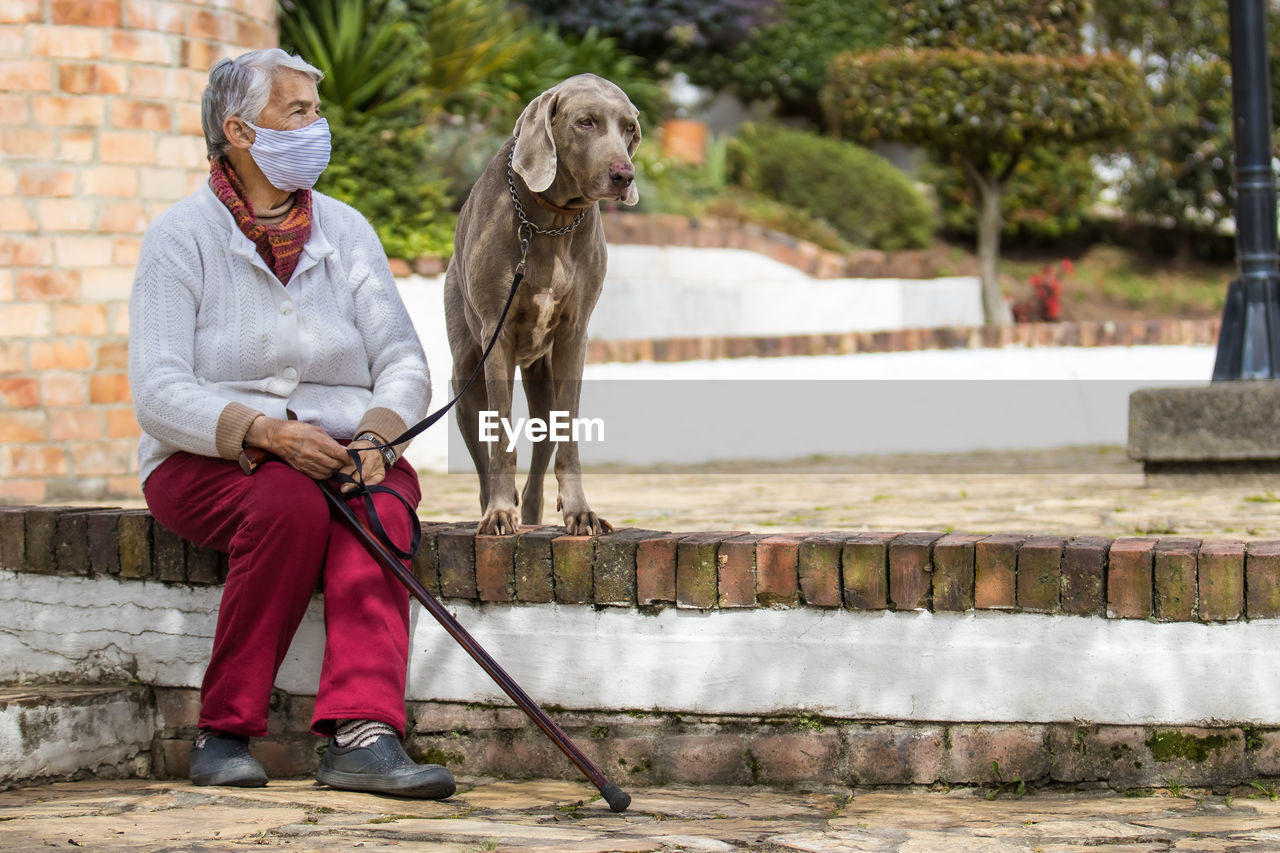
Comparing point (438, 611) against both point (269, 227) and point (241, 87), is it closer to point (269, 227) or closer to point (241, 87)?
point (269, 227)

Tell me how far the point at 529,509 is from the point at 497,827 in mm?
1100

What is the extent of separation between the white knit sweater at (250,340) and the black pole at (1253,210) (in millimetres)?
3614

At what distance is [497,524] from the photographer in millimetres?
3248

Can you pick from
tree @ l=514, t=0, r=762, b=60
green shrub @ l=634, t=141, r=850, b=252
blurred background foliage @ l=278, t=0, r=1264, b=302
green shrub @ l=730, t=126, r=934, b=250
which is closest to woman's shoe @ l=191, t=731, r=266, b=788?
blurred background foliage @ l=278, t=0, r=1264, b=302

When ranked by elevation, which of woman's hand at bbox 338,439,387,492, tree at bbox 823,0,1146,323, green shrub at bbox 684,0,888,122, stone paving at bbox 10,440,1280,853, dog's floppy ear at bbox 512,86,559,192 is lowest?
stone paving at bbox 10,440,1280,853

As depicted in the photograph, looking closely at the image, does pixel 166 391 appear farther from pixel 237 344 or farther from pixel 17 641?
pixel 17 641

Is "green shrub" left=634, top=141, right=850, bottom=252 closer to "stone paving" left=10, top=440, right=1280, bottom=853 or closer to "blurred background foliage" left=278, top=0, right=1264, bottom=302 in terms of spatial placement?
"blurred background foliage" left=278, top=0, right=1264, bottom=302

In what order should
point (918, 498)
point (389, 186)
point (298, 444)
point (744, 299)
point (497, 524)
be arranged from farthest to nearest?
point (744, 299) → point (389, 186) → point (918, 498) → point (497, 524) → point (298, 444)

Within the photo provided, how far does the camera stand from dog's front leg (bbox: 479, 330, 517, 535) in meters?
3.20

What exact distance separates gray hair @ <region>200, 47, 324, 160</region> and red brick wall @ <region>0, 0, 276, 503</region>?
3067 mm

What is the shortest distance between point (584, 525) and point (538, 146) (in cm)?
86

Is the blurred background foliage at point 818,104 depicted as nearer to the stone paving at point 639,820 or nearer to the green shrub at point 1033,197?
the green shrub at point 1033,197

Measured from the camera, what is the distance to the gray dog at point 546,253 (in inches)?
117

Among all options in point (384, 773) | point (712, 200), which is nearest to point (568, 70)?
point (712, 200)
